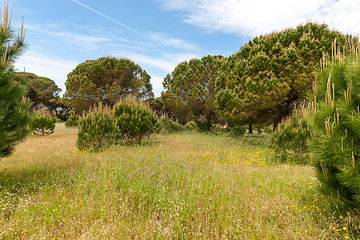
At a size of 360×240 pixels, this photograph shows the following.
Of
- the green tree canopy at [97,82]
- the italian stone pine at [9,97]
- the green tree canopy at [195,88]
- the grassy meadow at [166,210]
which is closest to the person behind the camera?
the grassy meadow at [166,210]

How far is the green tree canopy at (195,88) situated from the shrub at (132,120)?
10115 mm

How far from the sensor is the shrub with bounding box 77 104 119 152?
819 centimetres

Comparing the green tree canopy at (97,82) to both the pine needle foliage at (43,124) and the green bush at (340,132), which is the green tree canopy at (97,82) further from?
the green bush at (340,132)

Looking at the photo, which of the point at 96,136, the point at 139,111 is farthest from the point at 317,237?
the point at 139,111

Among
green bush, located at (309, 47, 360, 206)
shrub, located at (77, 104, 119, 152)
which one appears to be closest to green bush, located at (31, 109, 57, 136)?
shrub, located at (77, 104, 119, 152)

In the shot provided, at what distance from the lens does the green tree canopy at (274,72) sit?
34.3 ft

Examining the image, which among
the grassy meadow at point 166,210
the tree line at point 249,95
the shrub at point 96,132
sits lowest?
the grassy meadow at point 166,210

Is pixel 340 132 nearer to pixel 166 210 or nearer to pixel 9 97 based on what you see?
pixel 166 210

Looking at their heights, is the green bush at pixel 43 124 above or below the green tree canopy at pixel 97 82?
below

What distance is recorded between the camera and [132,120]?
10039mm

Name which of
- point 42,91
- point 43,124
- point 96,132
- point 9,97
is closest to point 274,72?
point 96,132

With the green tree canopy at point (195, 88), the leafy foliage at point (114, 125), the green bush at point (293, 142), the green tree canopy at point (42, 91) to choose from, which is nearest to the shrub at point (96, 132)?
the leafy foliage at point (114, 125)

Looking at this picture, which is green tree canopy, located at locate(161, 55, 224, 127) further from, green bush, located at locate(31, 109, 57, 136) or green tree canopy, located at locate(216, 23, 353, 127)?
green bush, located at locate(31, 109, 57, 136)

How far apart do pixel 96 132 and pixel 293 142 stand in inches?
319
